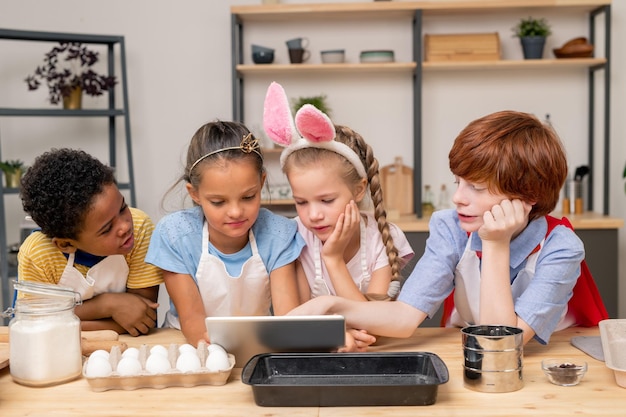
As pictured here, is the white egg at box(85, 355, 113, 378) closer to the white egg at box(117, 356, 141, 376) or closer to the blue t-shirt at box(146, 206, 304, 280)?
the white egg at box(117, 356, 141, 376)

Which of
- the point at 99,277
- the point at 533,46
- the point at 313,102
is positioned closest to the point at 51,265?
the point at 99,277

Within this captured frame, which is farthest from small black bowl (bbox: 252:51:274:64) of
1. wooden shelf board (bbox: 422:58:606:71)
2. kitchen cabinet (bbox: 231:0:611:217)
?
wooden shelf board (bbox: 422:58:606:71)

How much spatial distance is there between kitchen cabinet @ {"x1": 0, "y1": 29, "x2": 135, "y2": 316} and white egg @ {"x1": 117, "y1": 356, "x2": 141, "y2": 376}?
2.56m

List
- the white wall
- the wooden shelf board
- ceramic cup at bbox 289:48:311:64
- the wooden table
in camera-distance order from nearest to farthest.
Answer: the wooden table → the wooden shelf board → ceramic cup at bbox 289:48:311:64 → the white wall

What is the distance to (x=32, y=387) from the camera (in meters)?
1.32

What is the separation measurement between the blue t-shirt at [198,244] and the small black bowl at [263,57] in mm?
2223

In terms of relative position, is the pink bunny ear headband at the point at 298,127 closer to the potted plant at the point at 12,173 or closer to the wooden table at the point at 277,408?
the wooden table at the point at 277,408

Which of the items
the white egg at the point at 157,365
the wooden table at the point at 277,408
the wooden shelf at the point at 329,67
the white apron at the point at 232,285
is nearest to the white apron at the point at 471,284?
the wooden table at the point at 277,408

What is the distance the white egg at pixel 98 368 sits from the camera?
1274mm

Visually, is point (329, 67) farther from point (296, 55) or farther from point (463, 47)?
point (463, 47)

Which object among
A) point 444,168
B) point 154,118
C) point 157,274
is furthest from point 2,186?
point 444,168

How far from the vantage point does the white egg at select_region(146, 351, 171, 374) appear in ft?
4.23

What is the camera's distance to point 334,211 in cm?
179

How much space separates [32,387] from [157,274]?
1.88ft
